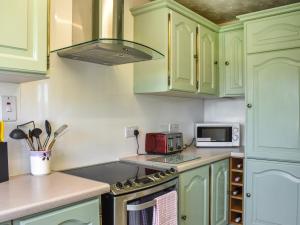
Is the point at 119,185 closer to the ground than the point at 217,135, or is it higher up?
closer to the ground

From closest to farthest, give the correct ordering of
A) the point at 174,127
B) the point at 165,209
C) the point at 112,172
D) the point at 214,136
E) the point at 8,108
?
the point at 8,108 < the point at 165,209 < the point at 112,172 < the point at 174,127 < the point at 214,136

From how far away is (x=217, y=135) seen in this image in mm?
2928

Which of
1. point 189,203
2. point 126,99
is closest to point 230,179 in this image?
point 189,203

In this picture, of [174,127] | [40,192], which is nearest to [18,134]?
[40,192]

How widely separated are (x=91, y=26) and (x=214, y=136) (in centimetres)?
176

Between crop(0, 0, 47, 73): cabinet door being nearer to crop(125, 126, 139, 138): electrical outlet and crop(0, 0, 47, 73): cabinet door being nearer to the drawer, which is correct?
crop(125, 126, 139, 138): electrical outlet

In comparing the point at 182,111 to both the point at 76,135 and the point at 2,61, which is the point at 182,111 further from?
the point at 2,61

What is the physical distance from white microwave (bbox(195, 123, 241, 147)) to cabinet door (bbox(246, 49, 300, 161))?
0.45 m

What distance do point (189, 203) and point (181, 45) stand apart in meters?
1.28

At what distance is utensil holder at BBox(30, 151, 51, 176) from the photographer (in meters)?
1.56

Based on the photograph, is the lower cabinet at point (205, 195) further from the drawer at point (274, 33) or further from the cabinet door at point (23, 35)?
the cabinet door at point (23, 35)

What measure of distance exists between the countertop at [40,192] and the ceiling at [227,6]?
1.90 m

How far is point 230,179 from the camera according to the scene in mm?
2637

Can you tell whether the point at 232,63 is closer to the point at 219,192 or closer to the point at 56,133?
the point at 219,192
